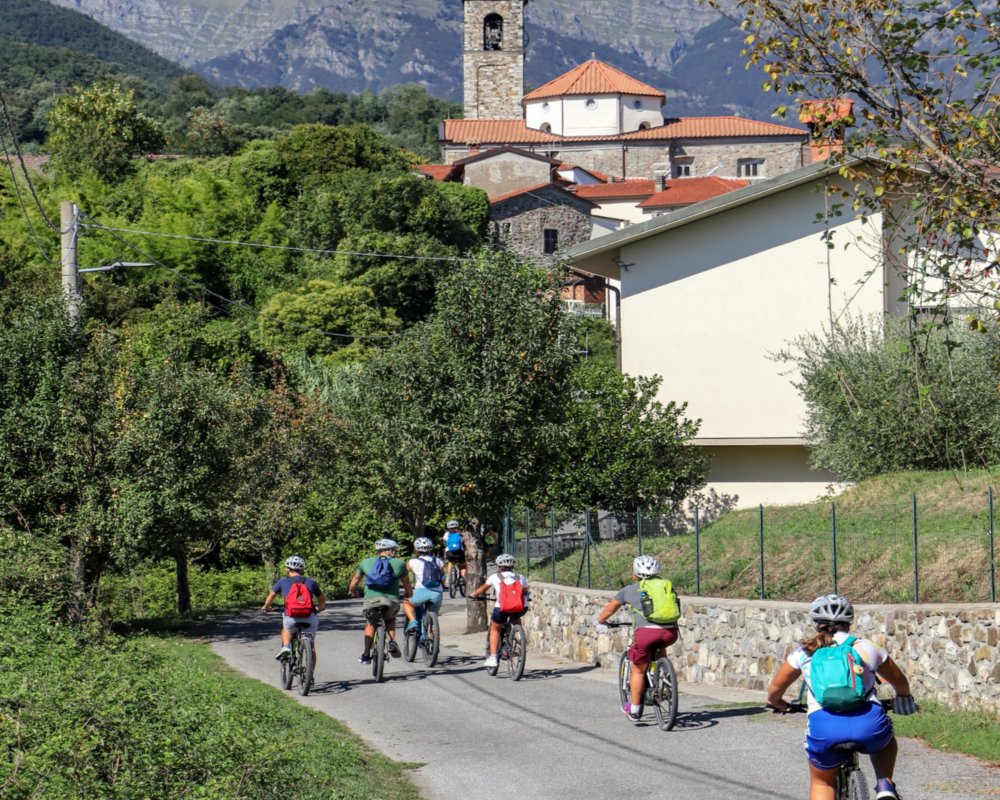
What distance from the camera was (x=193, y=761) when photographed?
865cm

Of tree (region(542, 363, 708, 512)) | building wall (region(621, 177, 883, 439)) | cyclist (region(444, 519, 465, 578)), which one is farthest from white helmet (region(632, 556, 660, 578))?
building wall (region(621, 177, 883, 439))

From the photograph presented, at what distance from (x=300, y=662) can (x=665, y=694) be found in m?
5.07

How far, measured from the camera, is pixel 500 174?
93000 mm

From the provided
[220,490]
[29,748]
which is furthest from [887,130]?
[220,490]

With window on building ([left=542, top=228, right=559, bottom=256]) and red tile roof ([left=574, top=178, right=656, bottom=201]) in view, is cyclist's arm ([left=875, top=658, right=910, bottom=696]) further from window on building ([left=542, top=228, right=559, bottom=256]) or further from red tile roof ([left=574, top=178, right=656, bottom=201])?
red tile roof ([left=574, top=178, right=656, bottom=201])

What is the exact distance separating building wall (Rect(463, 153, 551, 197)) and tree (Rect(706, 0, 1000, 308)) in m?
80.7

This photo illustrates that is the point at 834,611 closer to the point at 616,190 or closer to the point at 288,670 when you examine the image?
the point at 288,670

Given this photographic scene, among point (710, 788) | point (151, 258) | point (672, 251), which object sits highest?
point (151, 258)

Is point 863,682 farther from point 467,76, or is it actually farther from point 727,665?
point 467,76

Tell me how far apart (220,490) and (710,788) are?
1415 centimetres

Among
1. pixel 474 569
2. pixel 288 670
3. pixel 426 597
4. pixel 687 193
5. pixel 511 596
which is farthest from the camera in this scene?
pixel 687 193

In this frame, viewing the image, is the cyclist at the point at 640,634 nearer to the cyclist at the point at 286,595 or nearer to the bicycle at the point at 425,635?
the cyclist at the point at 286,595

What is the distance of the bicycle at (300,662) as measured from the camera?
53.3ft

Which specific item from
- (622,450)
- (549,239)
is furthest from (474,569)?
(549,239)
